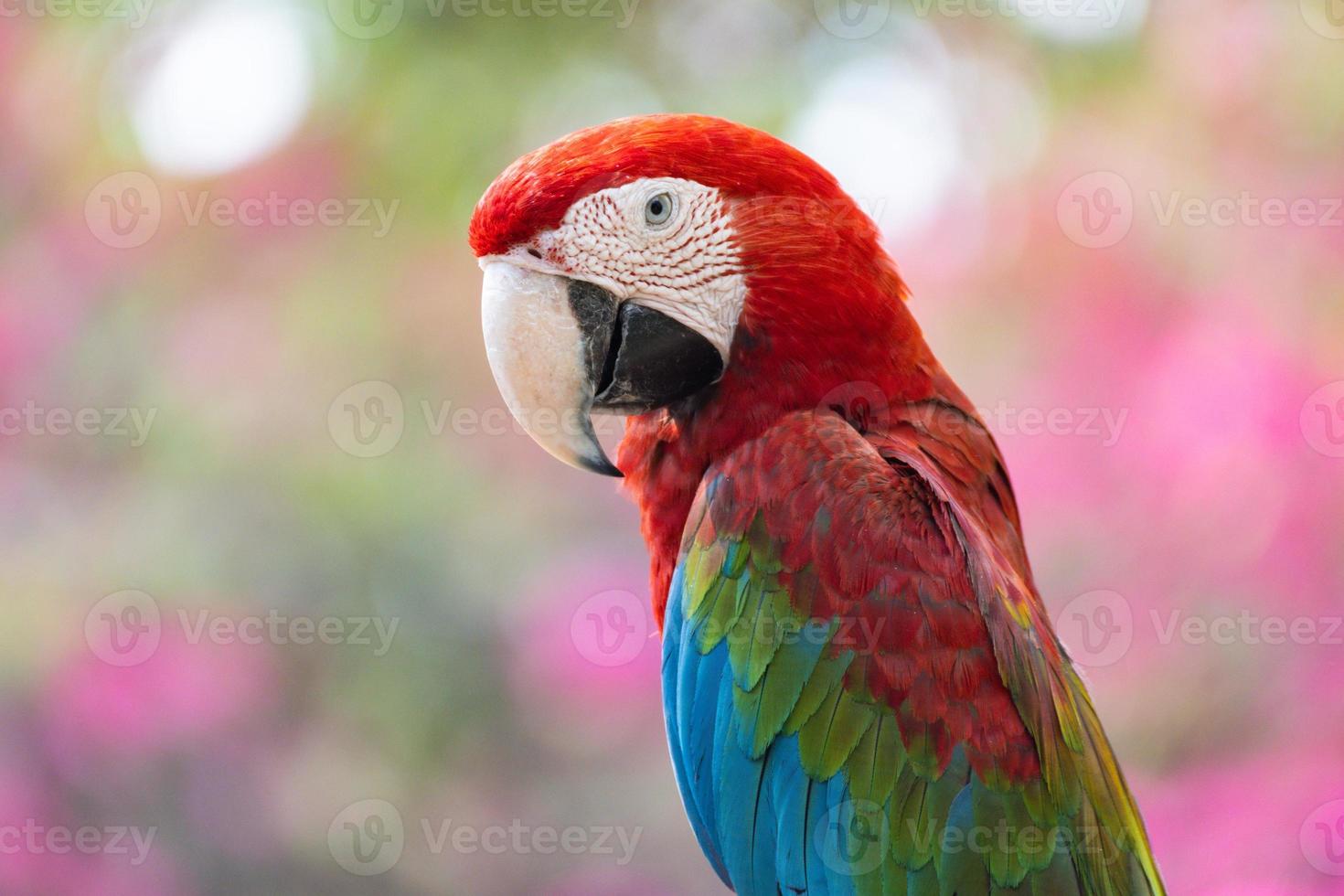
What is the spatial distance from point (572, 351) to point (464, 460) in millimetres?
950

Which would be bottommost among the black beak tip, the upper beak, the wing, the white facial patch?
the wing

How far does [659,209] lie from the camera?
37.4 inches

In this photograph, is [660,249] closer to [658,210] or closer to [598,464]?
[658,210]

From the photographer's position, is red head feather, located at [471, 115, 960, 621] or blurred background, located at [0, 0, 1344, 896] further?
blurred background, located at [0, 0, 1344, 896]

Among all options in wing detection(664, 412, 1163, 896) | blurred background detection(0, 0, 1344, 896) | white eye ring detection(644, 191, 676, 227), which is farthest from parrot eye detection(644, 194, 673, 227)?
blurred background detection(0, 0, 1344, 896)

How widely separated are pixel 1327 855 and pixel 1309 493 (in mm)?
519

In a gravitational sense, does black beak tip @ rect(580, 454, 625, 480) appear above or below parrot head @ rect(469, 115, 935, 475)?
below

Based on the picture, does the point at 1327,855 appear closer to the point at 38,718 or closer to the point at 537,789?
the point at 537,789

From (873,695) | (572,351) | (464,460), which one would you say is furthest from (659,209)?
(464,460)

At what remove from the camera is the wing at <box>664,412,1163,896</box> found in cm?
88

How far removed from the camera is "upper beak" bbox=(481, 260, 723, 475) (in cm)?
94

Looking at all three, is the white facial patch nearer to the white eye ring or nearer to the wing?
the white eye ring

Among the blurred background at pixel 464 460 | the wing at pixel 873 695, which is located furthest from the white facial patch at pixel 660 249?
the blurred background at pixel 464 460

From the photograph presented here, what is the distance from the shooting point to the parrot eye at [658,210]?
945mm
